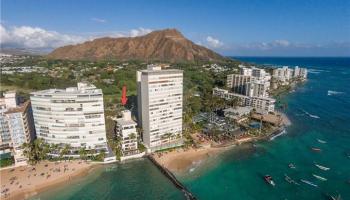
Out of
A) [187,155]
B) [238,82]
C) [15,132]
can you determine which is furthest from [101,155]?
[238,82]

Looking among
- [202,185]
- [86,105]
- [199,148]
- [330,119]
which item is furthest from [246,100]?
[86,105]

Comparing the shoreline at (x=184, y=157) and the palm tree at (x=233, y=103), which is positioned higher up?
the palm tree at (x=233, y=103)

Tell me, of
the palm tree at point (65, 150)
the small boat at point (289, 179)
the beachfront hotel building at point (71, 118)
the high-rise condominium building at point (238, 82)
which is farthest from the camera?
the high-rise condominium building at point (238, 82)

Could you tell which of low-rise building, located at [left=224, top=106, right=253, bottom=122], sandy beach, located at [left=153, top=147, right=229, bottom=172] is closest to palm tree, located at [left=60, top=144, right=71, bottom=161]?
sandy beach, located at [left=153, top=147, right=229, bottom=172]

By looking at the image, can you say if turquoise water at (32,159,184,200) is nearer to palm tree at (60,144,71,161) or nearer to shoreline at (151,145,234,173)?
shoreline at (151,145,234,173)

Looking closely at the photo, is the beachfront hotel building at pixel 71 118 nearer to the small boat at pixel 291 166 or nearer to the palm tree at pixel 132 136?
the palm tree at pixel 132 136

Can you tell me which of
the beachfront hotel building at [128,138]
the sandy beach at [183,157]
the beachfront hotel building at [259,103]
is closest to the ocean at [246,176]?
A: the sandy beach at [183,157]

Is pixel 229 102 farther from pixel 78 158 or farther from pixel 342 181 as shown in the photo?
pixel 78 158
